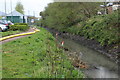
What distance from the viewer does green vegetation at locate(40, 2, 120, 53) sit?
19312mm

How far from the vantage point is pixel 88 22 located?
30.1m

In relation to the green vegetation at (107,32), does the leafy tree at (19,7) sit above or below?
above

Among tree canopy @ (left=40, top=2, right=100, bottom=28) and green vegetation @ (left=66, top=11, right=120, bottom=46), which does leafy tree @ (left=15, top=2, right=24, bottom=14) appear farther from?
green vegetation @ (left=66, top=11, right=120, bottom=46)

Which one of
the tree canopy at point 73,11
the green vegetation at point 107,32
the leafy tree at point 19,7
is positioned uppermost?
the leafy tree at point 19,7

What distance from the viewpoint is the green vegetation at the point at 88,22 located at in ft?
63.4

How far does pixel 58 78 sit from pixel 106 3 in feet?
107

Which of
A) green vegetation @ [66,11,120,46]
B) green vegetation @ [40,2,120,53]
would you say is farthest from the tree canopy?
green vegetation @ [66,11,120,46]

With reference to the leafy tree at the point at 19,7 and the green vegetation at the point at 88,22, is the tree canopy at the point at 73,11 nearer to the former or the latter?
the green vegetation at the point at 88,22

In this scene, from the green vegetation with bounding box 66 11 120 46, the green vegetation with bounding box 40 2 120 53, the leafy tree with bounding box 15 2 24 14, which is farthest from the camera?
the leafy tree with bounding box 15 2 24 14

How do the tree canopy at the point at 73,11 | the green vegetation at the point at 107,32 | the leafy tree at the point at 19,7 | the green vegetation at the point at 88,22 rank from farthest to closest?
the leafy tree at the point at 19,7 < the tree canopy at the point at 73,11 < the green vegetation at the point at 88,22 < the green vegetation at the point at 107,32

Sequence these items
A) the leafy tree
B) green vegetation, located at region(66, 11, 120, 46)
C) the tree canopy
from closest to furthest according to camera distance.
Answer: green vegetation, located at region(66, 11, 120, 46)
the tree canopy
the leafy tree

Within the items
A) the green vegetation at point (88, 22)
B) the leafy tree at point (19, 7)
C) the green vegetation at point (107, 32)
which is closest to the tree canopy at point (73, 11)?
the green vegetation at point (88, 22)

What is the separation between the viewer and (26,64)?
27.7ft

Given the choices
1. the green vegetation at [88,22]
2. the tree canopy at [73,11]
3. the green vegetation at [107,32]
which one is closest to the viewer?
the green vegetation at [107,32]
